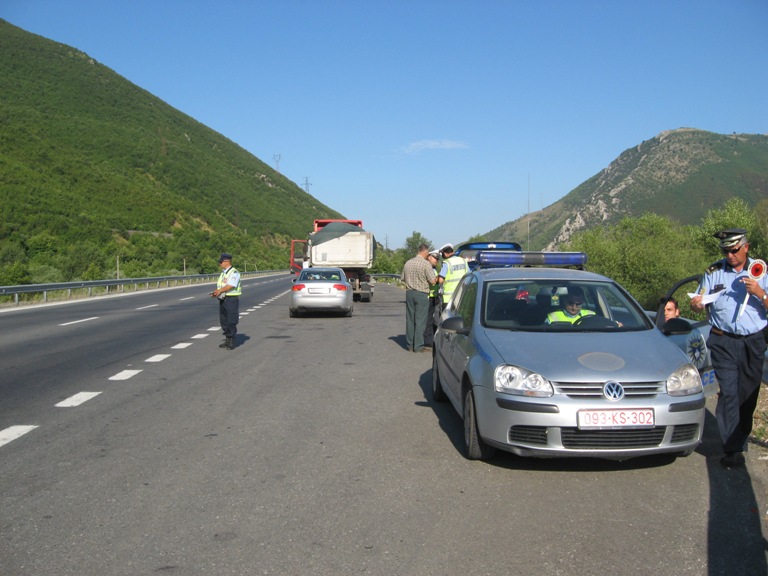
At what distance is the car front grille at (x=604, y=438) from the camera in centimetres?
553

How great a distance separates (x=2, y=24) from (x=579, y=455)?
449ft

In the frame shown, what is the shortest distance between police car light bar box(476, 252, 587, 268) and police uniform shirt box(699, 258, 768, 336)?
321cm

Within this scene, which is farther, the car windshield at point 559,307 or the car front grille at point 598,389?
the car windshield at point 559,307

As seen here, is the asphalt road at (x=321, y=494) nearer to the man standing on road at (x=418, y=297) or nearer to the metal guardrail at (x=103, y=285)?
the man standing on road at (x=418, y=297)

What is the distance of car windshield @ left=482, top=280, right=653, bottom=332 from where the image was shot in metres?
6.89

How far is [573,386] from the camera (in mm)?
5594

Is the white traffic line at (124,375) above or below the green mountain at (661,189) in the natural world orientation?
below

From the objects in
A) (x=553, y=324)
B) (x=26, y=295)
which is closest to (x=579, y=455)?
(x=553, y=324)

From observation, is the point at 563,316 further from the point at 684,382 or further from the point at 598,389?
the point at 598,389

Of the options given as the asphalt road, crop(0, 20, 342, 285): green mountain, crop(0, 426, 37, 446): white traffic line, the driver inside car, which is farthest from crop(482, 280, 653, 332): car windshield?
crop(0, 20, 342, 285): green mountain

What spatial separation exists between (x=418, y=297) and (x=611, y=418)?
8727mm

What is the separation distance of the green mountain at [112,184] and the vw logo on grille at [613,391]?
35.7m

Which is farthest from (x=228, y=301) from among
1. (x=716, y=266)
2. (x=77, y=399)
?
(x=716, y=266)

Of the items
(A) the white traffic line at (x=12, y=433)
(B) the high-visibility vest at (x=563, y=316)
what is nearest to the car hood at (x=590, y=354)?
(B) the high-visibility vest at (x=563, y=316)
